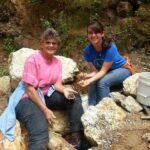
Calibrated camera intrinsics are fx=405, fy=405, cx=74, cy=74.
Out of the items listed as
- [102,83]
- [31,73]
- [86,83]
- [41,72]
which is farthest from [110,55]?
[31,73]

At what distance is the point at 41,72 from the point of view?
4.32 m

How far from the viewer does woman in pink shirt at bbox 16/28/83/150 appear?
4090mm

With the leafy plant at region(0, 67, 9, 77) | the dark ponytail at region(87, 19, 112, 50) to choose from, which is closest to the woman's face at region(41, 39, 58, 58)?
the dark ponytail at region(87, 19, 112, 50)

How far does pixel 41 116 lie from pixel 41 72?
484 mm

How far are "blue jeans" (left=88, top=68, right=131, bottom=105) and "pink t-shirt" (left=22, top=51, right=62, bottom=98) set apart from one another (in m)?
0.54

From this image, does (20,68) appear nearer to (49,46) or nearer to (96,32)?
(49,46)

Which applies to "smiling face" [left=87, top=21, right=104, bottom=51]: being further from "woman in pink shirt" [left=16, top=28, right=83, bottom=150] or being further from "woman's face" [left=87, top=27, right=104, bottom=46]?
"woman in pink shirt" [left=16, top=28, right=83, bottom=150]

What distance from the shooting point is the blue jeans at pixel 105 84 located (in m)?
4.77

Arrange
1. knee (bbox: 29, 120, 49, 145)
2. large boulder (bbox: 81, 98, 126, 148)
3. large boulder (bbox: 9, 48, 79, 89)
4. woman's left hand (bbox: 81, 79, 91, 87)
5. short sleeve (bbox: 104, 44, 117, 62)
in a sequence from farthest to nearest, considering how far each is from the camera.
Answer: large boulder (bbox: 9, 48, 79, 89) → short sleeve (bbox: 104, 44, 117, 62) → woman's left hand (bbox: 81, 79, 91, 87) → large boulder (bbox: 81, 98, 126, 148) → knee (bbox: 29, 120, 49, 145)

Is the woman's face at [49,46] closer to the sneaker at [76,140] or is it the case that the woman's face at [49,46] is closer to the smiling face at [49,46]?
the smiling face at [49,46]

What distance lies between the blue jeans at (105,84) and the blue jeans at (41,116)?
40 centimetres

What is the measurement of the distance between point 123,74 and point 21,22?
3.99 meters

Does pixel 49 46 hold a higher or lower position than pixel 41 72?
higher

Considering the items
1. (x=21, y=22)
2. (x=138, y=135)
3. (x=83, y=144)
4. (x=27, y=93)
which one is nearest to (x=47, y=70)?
(x=27, y=93)
